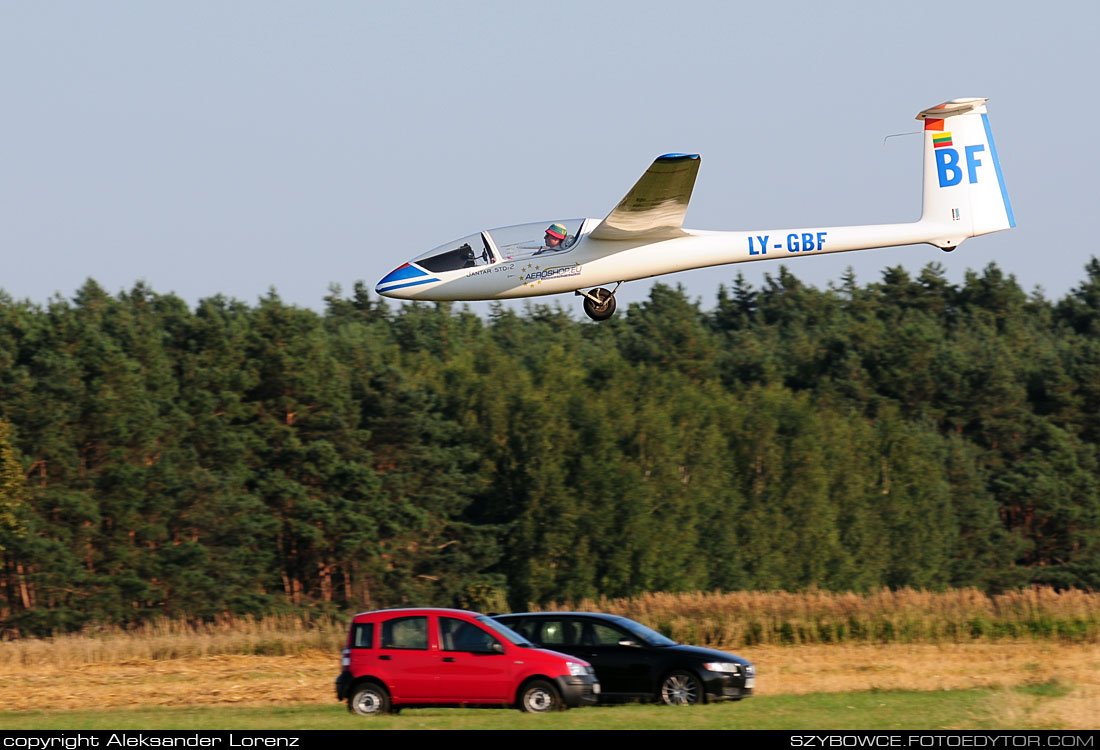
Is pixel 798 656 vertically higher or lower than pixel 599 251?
lower

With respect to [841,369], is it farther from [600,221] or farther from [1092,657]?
[600,221]

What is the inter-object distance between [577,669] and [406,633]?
2.16m

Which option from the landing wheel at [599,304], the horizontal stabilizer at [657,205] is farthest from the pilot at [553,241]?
the landing wheel at [599,304]

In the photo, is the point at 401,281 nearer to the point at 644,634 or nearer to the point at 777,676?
the point at 644,634

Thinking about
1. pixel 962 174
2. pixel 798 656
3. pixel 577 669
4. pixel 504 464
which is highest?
pixel 962 174

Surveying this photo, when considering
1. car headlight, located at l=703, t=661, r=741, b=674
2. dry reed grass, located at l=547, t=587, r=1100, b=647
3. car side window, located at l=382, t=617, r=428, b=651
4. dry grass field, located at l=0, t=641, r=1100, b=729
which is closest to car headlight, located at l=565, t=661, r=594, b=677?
car side window, located at l=382, t=617, r=428, b=651

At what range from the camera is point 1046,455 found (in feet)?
251

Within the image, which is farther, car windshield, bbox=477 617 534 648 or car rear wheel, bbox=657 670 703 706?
car rear wheel, bbox=657 670 703 706

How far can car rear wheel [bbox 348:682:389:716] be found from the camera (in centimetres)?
1720

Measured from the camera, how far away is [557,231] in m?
19.9

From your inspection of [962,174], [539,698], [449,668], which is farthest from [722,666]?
[962,174]

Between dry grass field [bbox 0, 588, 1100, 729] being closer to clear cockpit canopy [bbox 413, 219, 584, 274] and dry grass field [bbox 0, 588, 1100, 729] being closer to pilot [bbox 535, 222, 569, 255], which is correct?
clear cockpit canopy [bbox 413, 219, 584, 274]

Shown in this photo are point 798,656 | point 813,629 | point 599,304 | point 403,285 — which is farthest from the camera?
point 813,629

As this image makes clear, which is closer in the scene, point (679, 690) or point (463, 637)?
point (463, 637)
